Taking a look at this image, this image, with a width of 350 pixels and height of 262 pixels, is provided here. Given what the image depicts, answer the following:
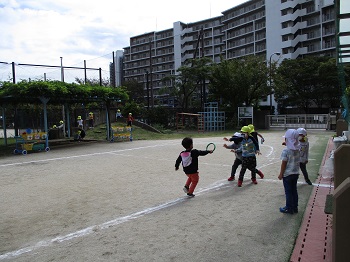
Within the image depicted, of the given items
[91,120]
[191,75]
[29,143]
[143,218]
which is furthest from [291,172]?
[191,75]

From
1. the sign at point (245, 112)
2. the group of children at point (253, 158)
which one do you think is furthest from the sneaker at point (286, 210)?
the sign at point (245, 112)

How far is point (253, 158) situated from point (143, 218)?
323 cm

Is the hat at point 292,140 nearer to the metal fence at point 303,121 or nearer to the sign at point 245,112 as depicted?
the metal fence at point 303,121

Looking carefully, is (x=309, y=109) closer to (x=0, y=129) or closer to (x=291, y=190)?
(x=0, y=129)

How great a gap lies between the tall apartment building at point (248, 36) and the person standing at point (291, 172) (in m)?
36.3

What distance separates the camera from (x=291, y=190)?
519cm

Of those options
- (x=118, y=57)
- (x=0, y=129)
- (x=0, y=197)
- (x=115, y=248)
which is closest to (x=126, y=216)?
(x=115, y=248)

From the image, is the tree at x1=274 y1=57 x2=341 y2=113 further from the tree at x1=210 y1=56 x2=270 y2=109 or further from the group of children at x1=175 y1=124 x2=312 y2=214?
the group of children at x1=175 y1=124 x2=312 y2=214

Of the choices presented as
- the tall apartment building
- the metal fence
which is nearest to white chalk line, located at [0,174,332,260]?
the metal fence

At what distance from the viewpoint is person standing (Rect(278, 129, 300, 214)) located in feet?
17.1

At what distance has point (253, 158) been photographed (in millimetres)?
7348

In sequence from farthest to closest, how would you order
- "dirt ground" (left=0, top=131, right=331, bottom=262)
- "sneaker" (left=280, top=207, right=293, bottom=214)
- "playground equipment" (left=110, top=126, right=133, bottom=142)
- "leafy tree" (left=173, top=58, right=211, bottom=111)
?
"leafy tree" (left=173, top=58, right=211, bottom=111) → "playground equipment" (left=110, top=126, right=133, bottom=142) → "sneaker" (left=280, top=207, right=293, bottom=214) → "dirt ground" (left=0, top=131, right=331, bottom=262)

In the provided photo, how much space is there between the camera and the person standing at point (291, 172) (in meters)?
5.21

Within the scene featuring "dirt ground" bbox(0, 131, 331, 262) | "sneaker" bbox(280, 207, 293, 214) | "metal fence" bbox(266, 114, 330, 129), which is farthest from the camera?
"metal fence" bbox(266, 114, 330, 129)
